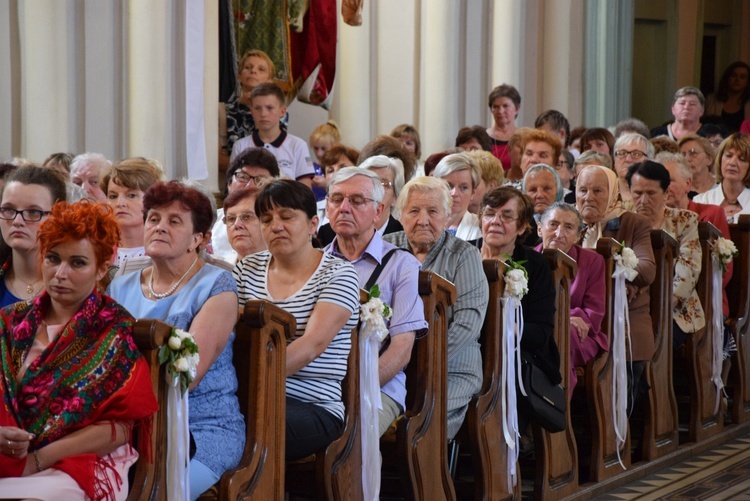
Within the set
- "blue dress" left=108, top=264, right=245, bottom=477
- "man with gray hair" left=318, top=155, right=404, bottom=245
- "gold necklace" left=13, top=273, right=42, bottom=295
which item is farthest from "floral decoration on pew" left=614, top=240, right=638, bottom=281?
"gold necklace" left=13, top=273, right=42, bottom=295

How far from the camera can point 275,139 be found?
25.6 feet

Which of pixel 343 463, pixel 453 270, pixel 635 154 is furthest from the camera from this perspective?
pixel 635 154

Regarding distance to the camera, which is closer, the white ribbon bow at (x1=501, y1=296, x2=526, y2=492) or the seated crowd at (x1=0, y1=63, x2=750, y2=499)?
the seated crowd at (x1=0, y1=63, x2=750, y2=499)

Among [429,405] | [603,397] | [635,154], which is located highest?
[635,154]

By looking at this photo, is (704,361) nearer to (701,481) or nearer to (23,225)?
(701,481)

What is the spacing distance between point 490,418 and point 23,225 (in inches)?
79.4

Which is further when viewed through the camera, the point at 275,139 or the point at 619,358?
the point at 275,139

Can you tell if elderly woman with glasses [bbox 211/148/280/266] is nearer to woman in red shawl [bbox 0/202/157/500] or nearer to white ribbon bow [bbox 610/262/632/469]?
white ribbon bow [bbox 610/262/632/469]

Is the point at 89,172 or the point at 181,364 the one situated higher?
the point at 89,172

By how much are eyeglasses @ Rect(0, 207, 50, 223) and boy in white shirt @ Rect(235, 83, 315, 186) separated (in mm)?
3433

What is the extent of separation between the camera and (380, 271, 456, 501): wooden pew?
14.9 ft

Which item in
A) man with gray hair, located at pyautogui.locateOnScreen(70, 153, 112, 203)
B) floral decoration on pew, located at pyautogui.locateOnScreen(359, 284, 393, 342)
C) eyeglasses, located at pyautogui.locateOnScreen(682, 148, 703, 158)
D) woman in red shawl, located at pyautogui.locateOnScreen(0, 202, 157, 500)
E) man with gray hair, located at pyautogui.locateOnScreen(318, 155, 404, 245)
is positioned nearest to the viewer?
woman in red shawl, located at pyautogui.locateOnScreen(0, 202, 157, 500)

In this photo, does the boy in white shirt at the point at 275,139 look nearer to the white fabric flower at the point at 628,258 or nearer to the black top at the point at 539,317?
the white fabric flower at the point at 628,258

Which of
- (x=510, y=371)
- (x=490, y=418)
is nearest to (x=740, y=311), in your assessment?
(x=510, y=371)
